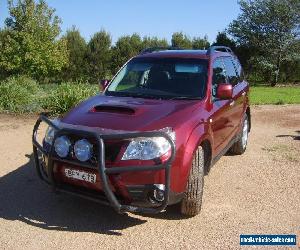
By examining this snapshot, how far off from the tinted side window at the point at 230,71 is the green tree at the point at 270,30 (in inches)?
1131

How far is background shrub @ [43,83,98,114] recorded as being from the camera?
11523 mm

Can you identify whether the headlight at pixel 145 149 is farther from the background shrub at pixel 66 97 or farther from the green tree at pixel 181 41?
the green tree at pixel 181 41

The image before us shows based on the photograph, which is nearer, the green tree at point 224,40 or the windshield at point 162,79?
the windshield at point 162,79

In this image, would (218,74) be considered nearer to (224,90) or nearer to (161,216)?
(224,90)

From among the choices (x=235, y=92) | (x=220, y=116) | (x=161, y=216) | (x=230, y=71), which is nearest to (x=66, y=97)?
(x=230, y=71)

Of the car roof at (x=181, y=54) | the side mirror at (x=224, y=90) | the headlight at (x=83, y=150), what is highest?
the car roof at (x=181, y=54)

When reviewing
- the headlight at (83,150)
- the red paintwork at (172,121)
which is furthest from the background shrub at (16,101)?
the headlight at (83,150)

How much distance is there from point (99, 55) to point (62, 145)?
34.5 m

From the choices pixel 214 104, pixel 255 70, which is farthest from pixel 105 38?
pixel 214 104

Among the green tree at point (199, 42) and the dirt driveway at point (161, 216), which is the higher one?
the green tree at point (199, 42)

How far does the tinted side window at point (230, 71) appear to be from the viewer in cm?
657

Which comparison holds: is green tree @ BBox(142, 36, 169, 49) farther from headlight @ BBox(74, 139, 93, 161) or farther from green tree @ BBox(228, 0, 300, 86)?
headlight @ BBox(74, 139, 93, 161)

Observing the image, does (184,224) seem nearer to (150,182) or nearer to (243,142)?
(150,182)

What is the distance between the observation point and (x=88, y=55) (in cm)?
3809
